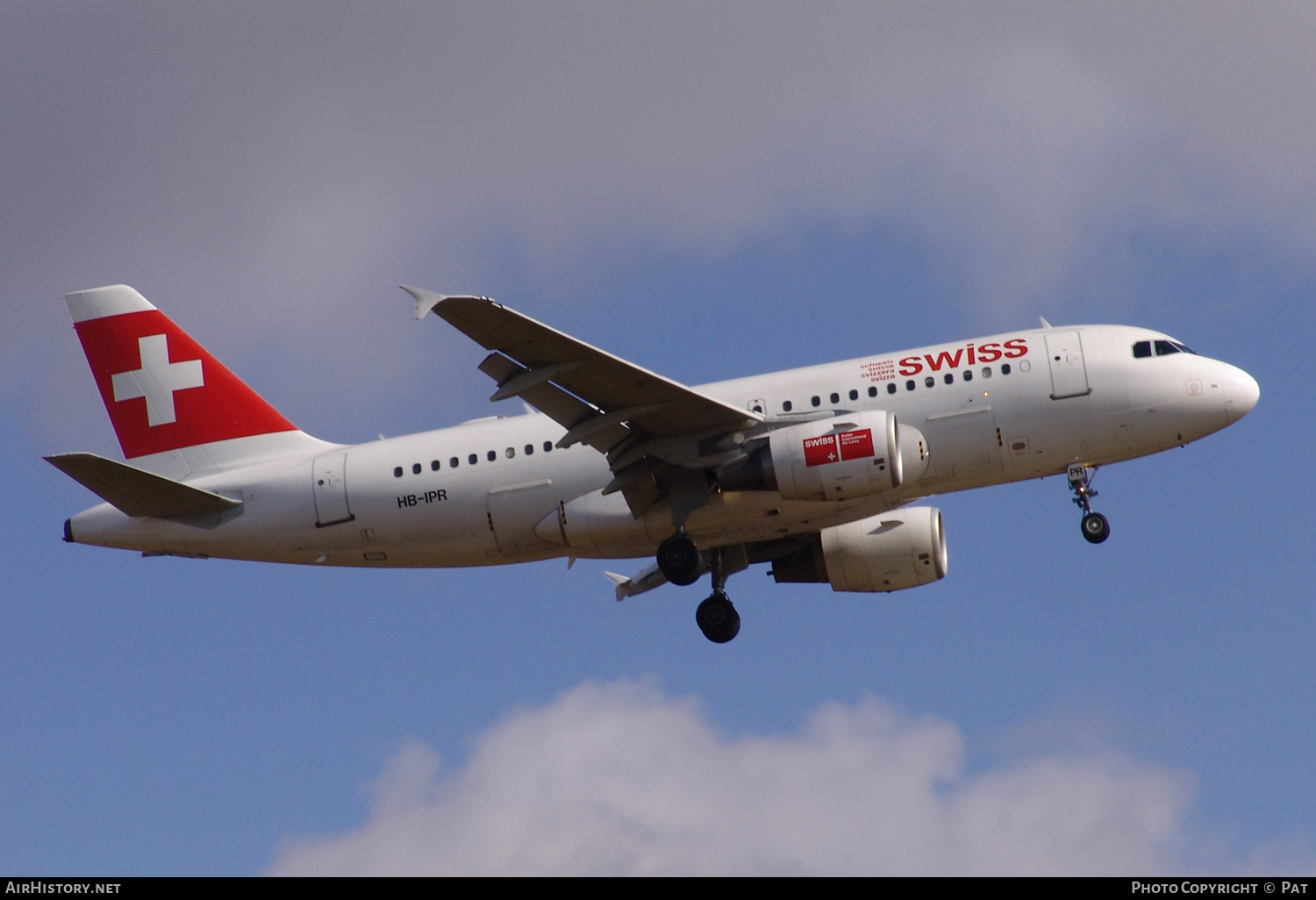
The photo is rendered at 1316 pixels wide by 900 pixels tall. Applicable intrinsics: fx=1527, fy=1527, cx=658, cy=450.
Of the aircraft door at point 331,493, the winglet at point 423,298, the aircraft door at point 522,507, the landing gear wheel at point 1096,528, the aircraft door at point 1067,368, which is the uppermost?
the winglet at point 423,298

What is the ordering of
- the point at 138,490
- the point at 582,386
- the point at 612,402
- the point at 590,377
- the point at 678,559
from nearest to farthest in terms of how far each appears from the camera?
the point at 590,377
the point at 582,386
the point at 612,402
the point at 678,559
the point at 138,490

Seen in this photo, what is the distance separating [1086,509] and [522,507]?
1183cm

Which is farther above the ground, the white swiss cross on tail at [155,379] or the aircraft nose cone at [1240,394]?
the white swiss cross on tail at [155,379]

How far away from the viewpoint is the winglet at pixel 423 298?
87.4 ft

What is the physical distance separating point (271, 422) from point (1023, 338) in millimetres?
17233

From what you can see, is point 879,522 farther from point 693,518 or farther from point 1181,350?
point 1181,350

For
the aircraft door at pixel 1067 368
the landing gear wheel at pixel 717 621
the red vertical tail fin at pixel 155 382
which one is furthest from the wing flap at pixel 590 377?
the red vertical tail fin at pixel 155 382

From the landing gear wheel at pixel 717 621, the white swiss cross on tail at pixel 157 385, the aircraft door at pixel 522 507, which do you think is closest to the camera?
the aircraft door at pixel 522 507

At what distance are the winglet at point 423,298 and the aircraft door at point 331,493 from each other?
7.89 meters

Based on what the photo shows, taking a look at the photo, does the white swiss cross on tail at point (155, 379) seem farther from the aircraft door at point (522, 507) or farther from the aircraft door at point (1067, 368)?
the aircraft door at point (1067, 368)

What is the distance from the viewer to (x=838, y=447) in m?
29.7

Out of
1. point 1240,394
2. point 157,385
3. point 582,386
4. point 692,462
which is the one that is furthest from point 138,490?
point 1240,394

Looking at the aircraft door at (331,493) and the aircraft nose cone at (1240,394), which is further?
the aircraft door at (331,493)

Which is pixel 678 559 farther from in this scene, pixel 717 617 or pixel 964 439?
pixel 964 439
